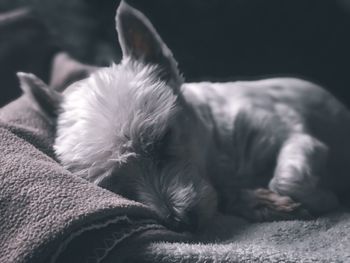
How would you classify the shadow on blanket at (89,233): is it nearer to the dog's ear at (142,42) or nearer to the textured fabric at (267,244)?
the textured fabric at (267,244)

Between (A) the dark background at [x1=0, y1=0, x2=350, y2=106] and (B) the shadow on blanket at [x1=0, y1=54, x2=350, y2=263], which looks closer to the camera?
(B) the shadow on blanket at [x1=0, y1=54, x2=350, y2=263]

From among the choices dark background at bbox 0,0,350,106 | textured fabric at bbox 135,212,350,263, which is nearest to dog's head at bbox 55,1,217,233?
textured fabric at bbox 135,212,350,263

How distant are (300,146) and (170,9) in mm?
1182

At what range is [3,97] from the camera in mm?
2836

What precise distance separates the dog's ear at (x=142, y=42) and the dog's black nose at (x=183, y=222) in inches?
A: 20.7

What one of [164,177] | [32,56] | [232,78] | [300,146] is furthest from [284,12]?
[164,177]

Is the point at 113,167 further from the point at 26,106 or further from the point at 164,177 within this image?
the point at 26,106

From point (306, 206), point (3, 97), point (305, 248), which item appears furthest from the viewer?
point (3, 97)

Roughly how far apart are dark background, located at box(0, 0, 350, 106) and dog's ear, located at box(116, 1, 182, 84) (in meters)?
1.00

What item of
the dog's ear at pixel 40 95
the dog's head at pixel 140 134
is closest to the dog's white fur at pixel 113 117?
the dog's head at pixel 140 134

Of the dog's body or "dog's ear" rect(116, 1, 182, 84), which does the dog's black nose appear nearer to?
the dog's body

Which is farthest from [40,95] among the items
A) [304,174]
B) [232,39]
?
[232,39]

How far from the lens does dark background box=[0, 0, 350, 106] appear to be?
288 centimetres

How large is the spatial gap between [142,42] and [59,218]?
79 cm
